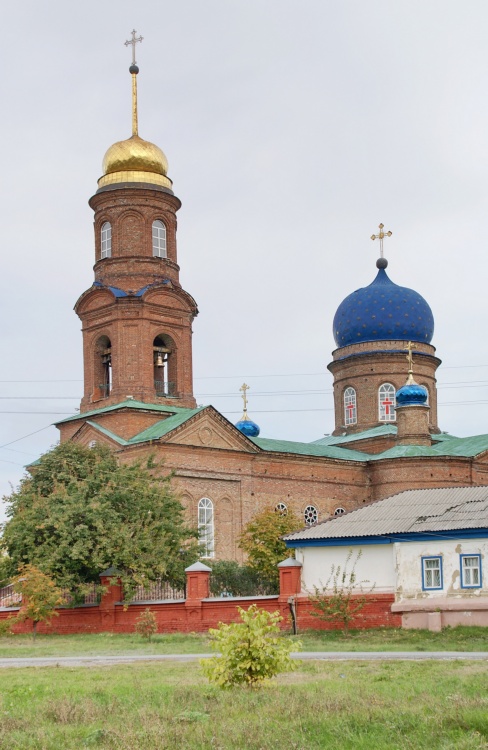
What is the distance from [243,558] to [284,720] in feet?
92.8

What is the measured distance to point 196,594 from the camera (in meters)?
26.9

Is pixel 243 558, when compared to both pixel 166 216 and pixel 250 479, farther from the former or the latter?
pixel 166 216

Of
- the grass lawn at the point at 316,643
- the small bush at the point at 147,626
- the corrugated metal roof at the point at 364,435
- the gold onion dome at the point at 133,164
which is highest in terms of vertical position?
the gold onion dome at the point at 133,164

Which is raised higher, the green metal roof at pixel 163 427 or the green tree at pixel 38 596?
the green metal roof at pixel 163 427

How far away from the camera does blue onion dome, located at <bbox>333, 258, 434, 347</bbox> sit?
49812 mm

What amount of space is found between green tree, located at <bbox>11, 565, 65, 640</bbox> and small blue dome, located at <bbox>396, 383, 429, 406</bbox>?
20.8m

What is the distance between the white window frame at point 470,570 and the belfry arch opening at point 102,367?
66.1ft

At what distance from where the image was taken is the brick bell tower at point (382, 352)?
49.6 m

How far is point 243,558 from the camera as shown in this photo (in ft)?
131

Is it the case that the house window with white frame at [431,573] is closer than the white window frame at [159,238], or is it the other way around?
the house window with white frame at [431,573]

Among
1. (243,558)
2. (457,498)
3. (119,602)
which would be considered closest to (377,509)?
(457,498)

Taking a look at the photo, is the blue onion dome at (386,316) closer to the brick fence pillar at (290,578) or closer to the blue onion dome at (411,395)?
the blue onion dome at (411,395)

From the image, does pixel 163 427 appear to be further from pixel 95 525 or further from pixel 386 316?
pixel 386 316

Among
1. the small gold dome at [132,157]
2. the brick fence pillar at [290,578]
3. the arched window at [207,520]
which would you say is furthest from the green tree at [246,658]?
the small gold dome at [132,157]
